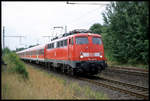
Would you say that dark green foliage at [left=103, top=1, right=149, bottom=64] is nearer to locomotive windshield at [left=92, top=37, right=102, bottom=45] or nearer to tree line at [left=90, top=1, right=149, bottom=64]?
tree line at [left=90, top=1, right=149, bottom=64]

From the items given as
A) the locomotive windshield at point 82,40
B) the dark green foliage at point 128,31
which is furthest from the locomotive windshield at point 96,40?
the dark green foliage at point 128,31

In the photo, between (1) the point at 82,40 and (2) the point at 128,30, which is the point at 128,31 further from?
(1) the point at 82,40

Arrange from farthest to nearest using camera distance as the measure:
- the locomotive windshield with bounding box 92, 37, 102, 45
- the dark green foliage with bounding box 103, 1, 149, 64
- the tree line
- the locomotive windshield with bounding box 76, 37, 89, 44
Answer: the locomotive windshield with bounding box 92, 37, 102, 45
the locomotive windshield with bounding box 76, 37, 89, 44
the dark green foliage with bounding box 103, 1, 149, 64
the tree line

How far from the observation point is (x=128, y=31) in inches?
559

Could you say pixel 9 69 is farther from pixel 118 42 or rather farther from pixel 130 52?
pixel 130 52

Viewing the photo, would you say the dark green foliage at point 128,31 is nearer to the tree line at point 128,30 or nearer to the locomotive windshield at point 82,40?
the tree line at point 128,30

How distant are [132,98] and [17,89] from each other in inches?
174

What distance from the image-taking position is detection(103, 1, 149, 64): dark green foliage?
1130 cm

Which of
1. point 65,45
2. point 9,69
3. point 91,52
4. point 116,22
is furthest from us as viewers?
point 65,45

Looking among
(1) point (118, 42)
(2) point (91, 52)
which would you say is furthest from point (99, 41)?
(1) point (118, 42)

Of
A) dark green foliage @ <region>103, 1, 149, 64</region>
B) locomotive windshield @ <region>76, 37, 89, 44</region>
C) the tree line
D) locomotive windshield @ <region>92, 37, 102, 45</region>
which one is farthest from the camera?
locomotive windshield @ <region>92, 37, 102, 45</region>

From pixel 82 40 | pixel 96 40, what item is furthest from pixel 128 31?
pixel 82 40

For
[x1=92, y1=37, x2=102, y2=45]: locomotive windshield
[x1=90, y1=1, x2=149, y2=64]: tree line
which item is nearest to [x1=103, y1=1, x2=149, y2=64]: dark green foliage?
[x1=90, y1=1, x2=149, y2=64]: tree line

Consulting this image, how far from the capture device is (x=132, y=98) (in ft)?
25.9
